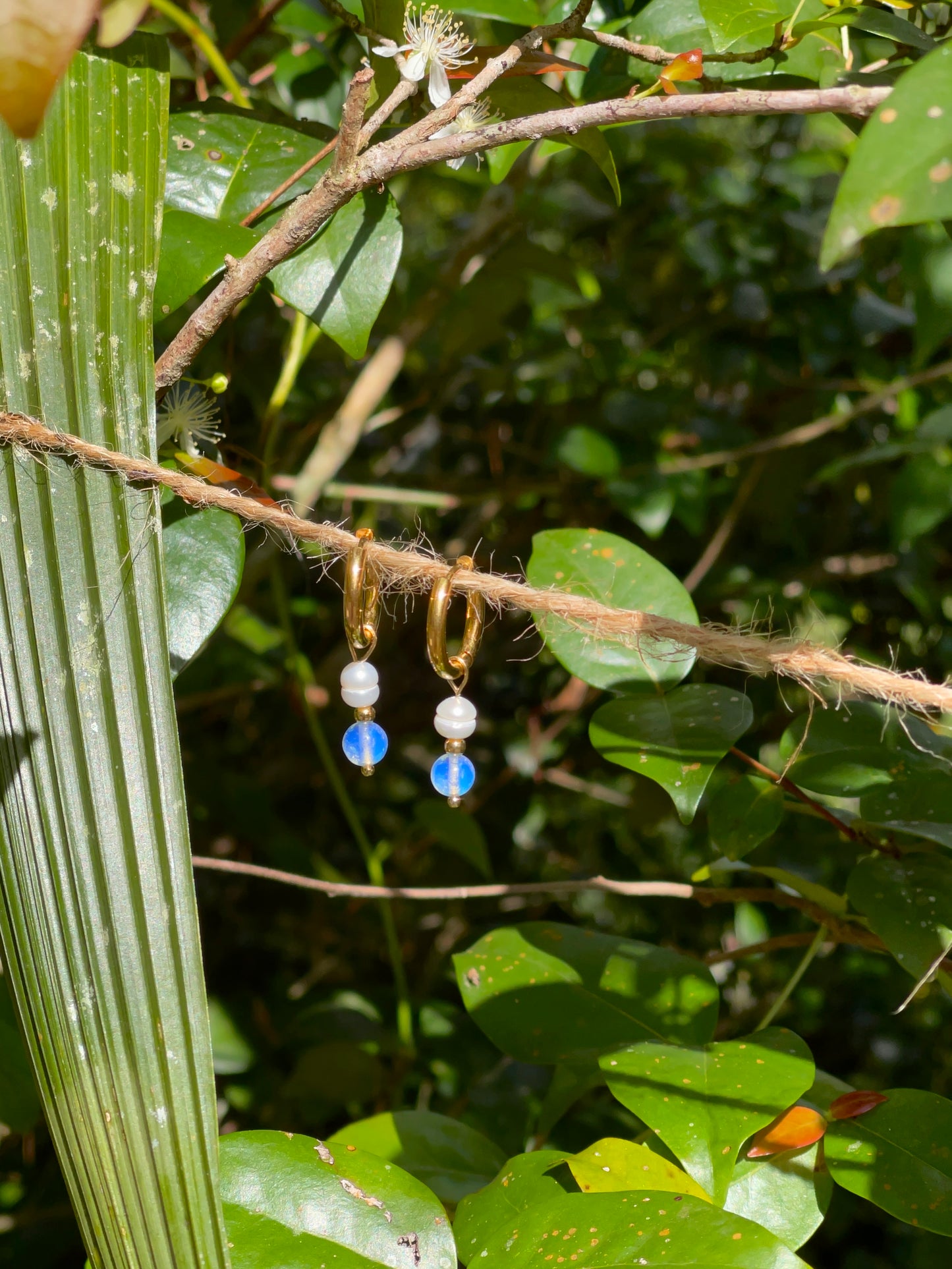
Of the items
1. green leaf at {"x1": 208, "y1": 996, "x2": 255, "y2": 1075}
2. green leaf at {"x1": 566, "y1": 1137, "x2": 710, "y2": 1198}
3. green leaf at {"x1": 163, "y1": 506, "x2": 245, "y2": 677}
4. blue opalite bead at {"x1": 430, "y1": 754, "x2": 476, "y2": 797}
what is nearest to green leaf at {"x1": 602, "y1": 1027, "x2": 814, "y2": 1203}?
green leaf at {"x1": 566, "y1": 1137, "x2": 710, "y2": 1198}

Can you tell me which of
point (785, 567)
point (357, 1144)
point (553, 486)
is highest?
point (553, 486)

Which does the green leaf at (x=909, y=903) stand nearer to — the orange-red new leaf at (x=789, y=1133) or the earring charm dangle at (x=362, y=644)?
the orange-red new leaf at (x=789, y=1133)

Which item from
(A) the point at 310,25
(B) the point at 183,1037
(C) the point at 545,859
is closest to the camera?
(B) the point at 183,1037

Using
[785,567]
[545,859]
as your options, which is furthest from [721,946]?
[785,567]

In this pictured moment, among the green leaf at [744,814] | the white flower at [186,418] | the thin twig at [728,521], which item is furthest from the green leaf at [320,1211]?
the thin twig at [728,521]

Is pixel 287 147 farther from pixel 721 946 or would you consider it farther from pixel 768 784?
pixel 721 946

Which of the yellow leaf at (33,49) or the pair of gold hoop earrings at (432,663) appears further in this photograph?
the pair of gold hoop earrings at (432,663)

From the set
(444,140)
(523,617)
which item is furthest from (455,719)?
(523,617)

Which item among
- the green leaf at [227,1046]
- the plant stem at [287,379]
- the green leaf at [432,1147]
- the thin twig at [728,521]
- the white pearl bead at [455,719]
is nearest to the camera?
the white pearl bead at [455,719]
